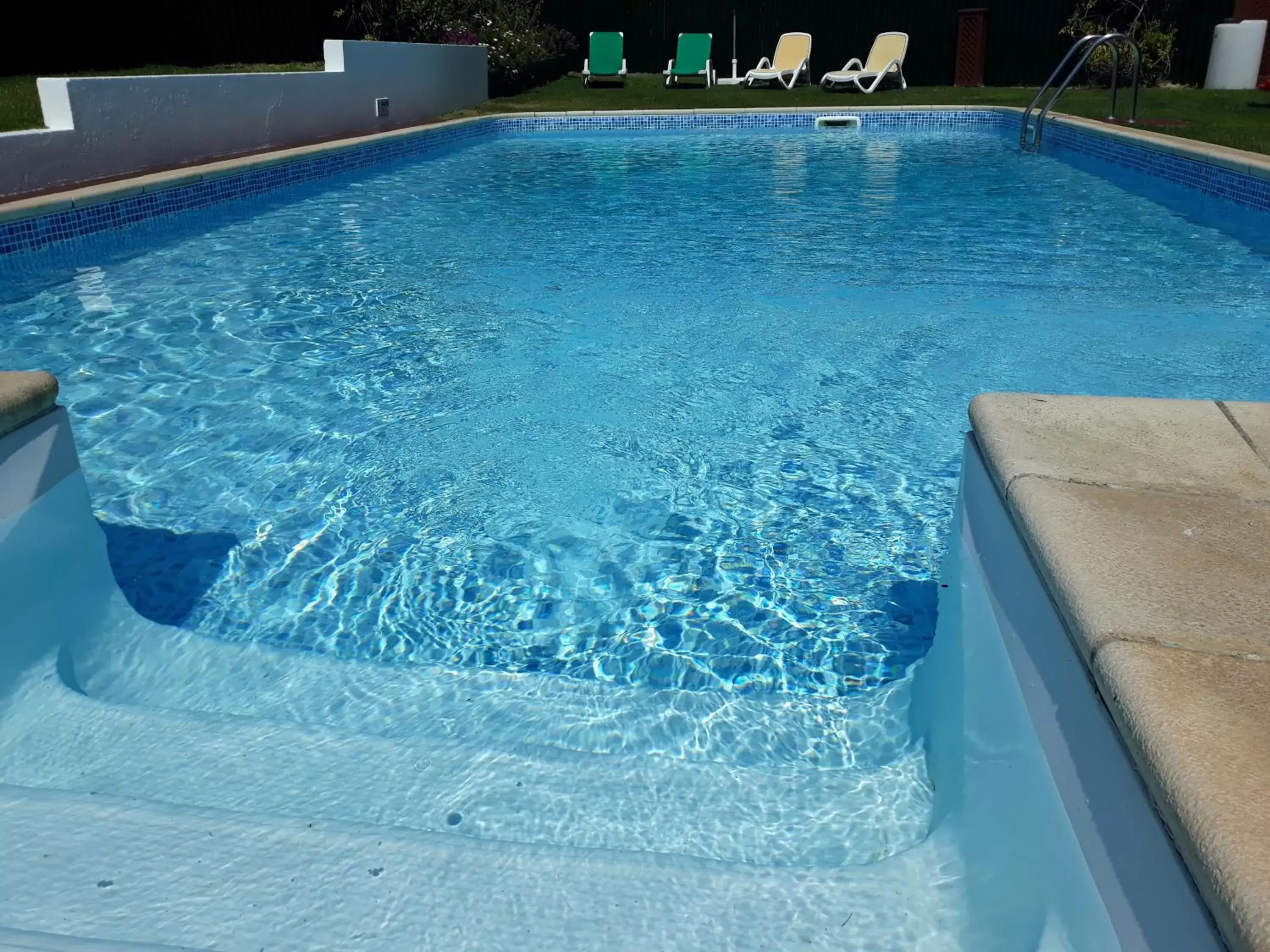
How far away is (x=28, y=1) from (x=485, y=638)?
39.5 feet

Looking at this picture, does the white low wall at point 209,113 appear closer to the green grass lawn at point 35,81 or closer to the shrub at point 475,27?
the green grass lawn at point 35,81

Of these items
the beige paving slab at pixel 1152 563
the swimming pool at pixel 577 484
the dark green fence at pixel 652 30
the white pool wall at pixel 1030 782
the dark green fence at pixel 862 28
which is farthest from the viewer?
the dark green fence at pixel 862 28

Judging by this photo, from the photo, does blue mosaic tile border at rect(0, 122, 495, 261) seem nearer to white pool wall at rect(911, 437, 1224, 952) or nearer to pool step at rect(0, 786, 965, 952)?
pool step at rect(0, 786, 965, 952)

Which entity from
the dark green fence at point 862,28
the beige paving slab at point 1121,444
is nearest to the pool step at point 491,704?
the beige paving slab at point 1121,444

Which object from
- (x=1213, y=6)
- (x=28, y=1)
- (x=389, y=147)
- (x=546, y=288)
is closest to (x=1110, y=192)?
(x=546, y=288)

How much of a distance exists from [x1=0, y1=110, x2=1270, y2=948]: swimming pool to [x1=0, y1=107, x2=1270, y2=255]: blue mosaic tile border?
155 mm

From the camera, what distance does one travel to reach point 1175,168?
8.01m

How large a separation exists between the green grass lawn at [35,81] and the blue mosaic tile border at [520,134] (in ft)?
3.68

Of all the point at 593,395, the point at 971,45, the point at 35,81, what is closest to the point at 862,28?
the point at 971,45

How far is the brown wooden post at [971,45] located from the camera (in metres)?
15.8

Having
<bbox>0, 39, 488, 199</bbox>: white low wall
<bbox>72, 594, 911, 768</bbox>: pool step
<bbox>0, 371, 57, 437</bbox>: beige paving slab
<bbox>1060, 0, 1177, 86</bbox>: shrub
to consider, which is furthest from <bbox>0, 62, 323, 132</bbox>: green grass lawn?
<bbox>1060, 0, 1177, 86</bbox>: shrub

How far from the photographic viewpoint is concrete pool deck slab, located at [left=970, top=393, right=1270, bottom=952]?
853 millimetres

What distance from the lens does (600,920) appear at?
135 cm

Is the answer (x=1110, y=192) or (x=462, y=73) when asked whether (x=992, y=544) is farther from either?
(x=462, y=73)
